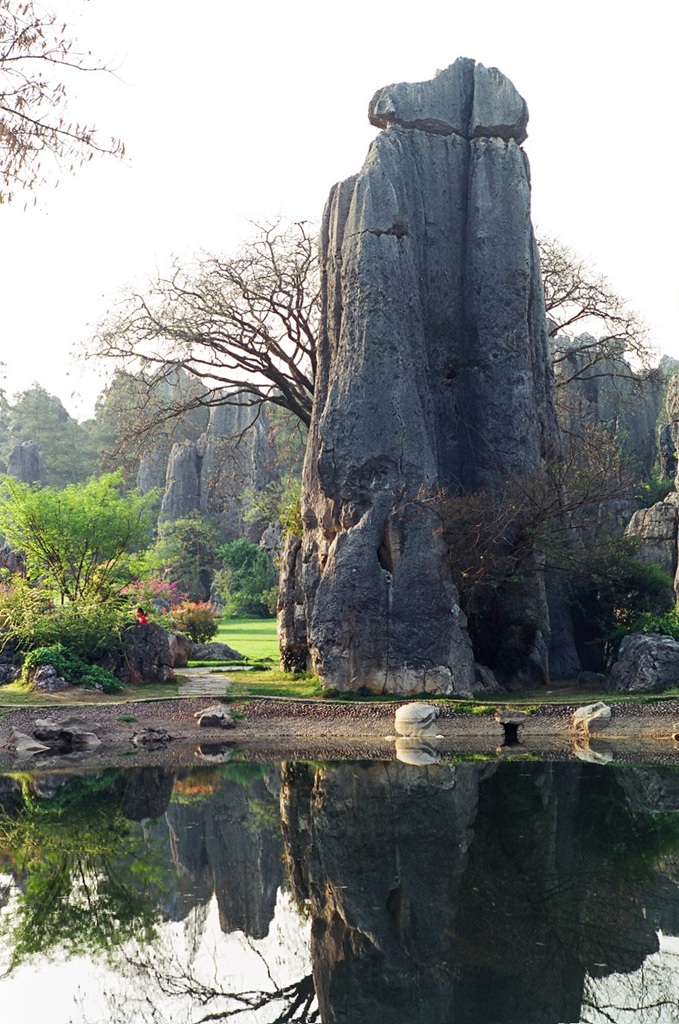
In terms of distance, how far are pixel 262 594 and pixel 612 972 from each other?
33442mm

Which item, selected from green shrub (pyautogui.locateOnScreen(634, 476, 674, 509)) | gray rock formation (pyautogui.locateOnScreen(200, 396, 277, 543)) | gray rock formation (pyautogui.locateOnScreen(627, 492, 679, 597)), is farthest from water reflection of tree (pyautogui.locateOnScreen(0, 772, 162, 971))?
gray rock formation (pyautogui.locateOnScreen(200, 396, 277, 543))

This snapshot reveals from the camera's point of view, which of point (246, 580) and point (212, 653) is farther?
point (246, 580)

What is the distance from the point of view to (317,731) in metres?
14.7

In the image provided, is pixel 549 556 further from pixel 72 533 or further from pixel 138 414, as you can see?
pixel 138 414

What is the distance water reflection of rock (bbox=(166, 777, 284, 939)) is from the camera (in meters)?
7.34

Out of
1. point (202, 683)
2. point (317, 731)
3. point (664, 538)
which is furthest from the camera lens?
point (664, 538)

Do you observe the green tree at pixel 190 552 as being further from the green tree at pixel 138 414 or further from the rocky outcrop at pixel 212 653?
the green tree at pixel 138 414

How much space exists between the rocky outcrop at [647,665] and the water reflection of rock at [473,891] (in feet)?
13.6

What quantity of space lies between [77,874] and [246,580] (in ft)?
105

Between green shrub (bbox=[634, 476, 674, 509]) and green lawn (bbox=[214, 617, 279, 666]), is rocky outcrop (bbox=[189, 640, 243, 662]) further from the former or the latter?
green shrub (bbox=[634, 476, 674, 509])

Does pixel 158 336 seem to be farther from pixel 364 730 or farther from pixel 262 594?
pixel 262 594

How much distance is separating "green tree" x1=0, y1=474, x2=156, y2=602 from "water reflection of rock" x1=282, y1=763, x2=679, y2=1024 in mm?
8429

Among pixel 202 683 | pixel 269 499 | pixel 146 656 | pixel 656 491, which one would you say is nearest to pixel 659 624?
pixel 202 683

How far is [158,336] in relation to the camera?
20953 mm
